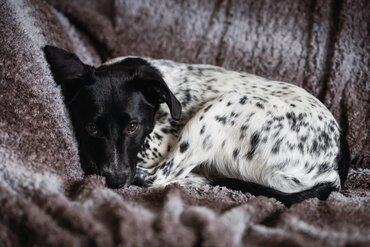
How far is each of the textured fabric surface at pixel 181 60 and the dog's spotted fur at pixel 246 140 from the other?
20 centimetres

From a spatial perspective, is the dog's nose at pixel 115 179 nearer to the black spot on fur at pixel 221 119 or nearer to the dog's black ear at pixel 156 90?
the dog's black ear at pixel 156 90

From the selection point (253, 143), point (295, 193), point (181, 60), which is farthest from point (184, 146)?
point (181, 60)

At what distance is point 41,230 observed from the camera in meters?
1.43

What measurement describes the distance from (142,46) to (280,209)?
63.5 inches

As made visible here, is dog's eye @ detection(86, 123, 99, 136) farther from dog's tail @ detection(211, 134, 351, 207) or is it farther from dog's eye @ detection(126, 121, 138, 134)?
dog's tail @ detection(211, 134, 351, 207)

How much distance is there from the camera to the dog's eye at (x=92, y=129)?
212cm

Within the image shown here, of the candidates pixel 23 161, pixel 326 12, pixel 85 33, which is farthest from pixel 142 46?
pixel 23 161

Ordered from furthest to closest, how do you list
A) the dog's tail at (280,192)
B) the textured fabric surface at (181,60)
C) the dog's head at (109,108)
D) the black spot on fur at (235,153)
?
the black spot on fur at (235,153)
the dog's head at (109,108)
the dog's tail at (280,192)
the textured fabric surface at (181,60)

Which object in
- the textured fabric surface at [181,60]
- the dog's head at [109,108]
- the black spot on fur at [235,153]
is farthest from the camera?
the black spot on fur at [235,153]

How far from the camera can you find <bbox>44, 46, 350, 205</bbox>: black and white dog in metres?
2.10

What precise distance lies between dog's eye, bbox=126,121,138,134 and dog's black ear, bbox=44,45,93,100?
29 cm

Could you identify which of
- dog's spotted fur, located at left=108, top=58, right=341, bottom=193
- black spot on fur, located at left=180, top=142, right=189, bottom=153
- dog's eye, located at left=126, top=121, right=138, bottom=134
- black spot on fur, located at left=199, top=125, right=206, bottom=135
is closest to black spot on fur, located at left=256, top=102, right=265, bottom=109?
dog's spotted fur, located at left=108, top=58, right=341, bottom=193

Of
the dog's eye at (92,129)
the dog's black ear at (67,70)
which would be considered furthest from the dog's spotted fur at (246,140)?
the dog's black ear at (67,70)

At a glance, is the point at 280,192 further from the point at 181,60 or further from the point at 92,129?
the point at 181,60
